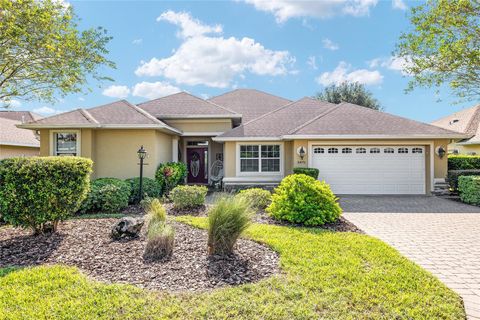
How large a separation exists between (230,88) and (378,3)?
1238cm

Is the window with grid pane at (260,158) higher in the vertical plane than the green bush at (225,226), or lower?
higher

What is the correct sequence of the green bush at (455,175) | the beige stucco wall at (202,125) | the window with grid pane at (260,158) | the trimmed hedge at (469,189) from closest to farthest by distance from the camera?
the trimmed hedge at (469,189), the green bush at (455,175), the window with grid pane at (260,158), the beige stucco wall at (202,125)

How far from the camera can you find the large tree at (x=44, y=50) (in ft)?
25.5

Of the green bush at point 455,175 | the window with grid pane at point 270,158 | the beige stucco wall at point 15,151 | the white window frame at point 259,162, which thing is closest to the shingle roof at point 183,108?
the white window frame at point 259,162

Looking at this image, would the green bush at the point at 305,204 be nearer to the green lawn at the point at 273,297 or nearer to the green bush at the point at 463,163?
the green lawn at the point at 273,297

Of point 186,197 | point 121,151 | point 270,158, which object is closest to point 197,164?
point 121,151

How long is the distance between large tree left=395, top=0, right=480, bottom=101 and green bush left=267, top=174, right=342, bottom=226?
7367 mm

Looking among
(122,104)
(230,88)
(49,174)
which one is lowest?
(49,174)

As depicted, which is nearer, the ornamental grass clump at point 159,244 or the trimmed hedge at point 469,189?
the ornamental grass clump at point 159,244

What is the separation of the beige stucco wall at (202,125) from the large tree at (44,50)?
5.46 metres

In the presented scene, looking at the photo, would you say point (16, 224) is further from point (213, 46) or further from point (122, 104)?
point (213, 46)

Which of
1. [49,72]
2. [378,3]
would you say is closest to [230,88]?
[378,3]

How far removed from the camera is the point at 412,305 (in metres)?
3.49

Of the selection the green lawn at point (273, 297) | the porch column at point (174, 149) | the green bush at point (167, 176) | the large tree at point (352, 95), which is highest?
the large tree at point (352, 95)
